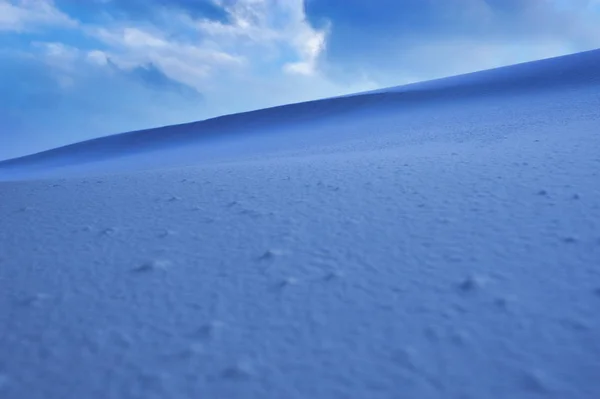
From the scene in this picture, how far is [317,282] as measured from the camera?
114 centimetres

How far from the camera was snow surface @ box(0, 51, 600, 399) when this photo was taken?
84 centimetres

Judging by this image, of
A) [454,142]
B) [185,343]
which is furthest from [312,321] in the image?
[454,142]

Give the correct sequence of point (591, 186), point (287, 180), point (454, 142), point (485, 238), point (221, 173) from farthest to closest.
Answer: point (454, 142), point (221, 173), point (287, 180), point (591, 186), point (485, 238)

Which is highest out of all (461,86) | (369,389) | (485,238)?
(461,86)

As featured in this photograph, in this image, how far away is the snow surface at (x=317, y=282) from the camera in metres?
0.84

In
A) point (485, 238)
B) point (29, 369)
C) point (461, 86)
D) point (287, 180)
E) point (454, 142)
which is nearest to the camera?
point (29, 369)

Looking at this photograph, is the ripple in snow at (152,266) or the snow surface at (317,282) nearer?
the snow surface at (317,282)

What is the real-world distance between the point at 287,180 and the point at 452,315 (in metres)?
1.23

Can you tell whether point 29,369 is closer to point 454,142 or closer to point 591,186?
point 591,186

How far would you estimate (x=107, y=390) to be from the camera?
2.78ft

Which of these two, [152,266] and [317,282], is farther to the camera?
[152,266]

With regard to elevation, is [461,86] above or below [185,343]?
above

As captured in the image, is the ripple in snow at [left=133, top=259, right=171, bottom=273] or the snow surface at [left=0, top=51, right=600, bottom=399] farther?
the ripple in snow at [left=133, top=259, right=171, bottom=273]

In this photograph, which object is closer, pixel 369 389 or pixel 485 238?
pixel 369 389
